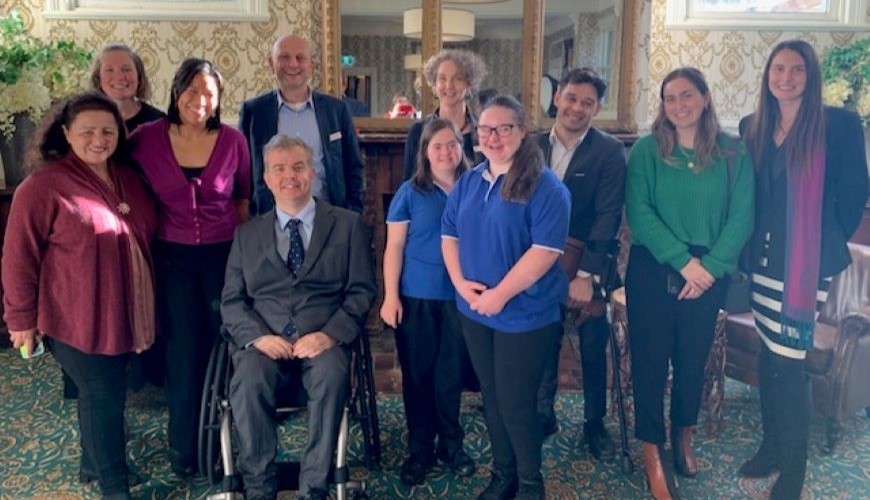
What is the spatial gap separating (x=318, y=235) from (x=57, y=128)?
0.84 metres

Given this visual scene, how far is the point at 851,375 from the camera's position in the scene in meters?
2.70

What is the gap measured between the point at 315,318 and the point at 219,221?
1.60ft

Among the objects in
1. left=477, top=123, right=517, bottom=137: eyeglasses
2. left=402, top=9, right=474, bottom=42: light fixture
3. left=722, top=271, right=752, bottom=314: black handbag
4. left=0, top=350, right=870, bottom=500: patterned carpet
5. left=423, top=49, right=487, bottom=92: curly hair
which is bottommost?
left=0, top=350, right=870, bottom=500: patterned carpet

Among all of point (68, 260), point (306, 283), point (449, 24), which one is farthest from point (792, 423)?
point (449, 24)

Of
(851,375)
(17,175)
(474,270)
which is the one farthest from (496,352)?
(17,175)

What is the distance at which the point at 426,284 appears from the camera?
2.21 meters

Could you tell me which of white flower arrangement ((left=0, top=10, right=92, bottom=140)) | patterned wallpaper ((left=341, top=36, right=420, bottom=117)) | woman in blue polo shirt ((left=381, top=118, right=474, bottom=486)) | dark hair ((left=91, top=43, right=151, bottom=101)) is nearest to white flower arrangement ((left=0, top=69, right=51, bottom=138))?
white flower arrangement ((left=0, top=10, right=92, bottom=140))

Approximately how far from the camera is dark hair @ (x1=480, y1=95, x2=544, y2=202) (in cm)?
193

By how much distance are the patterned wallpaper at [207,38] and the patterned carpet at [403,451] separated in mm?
1852

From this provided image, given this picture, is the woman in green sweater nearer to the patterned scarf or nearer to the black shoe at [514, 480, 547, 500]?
the patterned scarf

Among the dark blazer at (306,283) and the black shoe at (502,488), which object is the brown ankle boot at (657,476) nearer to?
the black shoe at (502,488)

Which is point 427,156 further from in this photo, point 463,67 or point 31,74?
point 31,74

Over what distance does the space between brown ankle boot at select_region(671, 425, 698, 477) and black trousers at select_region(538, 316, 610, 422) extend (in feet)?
0.94

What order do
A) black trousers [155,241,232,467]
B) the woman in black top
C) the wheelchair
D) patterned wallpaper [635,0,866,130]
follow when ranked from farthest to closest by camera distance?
patterned wallpaper [635,0,866,130], the woman in black top, black trousers [155,241,232,467], the wheelchair
